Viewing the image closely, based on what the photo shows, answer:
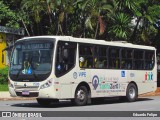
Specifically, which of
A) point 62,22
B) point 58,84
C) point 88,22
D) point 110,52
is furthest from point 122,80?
point 62,22

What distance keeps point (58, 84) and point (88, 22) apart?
1526 cm

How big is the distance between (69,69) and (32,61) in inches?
64.0

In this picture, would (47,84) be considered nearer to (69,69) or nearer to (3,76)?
(69,69)

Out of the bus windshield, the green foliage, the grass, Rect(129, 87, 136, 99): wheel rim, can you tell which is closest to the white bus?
the bus windshield

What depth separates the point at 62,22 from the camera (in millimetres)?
38469

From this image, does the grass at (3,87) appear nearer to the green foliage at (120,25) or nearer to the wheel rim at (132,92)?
the wheel rim at (132,92)

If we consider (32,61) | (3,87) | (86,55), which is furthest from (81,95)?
(3,87)

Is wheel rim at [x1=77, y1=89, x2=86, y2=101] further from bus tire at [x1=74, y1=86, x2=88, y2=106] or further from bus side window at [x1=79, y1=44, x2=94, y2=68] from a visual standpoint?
bus side window at [x1=79, y1=44, x2=94, y2=68]

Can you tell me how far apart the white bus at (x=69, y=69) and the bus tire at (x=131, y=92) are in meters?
0.06

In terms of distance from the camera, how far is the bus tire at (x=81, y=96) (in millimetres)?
22578

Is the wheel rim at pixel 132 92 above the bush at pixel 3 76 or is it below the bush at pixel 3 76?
below

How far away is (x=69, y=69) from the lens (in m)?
22.1

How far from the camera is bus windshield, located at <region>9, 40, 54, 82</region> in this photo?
843 inches

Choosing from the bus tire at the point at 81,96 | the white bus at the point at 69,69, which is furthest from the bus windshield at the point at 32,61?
the bus tire at the point at 81,96
